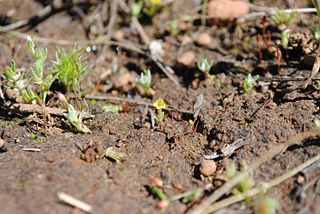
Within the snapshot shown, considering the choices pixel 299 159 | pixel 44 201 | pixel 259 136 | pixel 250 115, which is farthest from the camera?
pixel 250 115

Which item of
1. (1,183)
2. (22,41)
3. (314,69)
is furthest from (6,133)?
(314,69)

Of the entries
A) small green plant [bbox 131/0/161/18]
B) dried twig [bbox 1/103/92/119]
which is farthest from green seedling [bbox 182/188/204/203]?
small green plant [bbox 131/0/161/18]

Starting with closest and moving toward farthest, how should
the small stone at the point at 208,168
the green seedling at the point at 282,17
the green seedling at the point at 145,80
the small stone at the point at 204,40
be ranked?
the small stone at the point at 208,168 → the green seedling at the point at 145,80 → the green seedling at the point at 282,17 → the small stone at the point at 204,40

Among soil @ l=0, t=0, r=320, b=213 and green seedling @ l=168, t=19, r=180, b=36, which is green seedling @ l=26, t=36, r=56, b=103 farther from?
green seedling @ l=168, t=19, r=180, b=36

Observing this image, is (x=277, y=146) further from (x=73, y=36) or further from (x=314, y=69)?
(x=73, y=36)

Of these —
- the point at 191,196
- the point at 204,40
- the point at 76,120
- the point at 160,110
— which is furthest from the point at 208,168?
the point at 204,40

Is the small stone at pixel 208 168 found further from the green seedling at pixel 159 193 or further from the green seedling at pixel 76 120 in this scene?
the green seedling at pixel 76 120

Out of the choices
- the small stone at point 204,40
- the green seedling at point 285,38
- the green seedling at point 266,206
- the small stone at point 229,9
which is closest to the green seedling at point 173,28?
the small stone at point 204,40
